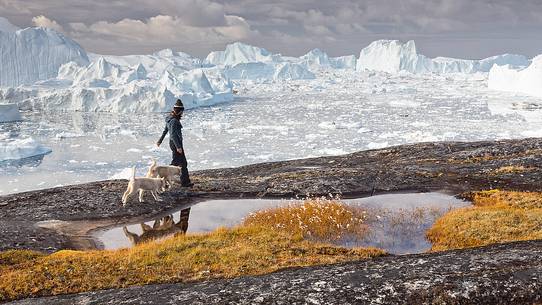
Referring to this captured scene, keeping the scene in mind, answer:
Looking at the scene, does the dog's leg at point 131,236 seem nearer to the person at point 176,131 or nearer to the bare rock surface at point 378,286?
the person at point 176,131

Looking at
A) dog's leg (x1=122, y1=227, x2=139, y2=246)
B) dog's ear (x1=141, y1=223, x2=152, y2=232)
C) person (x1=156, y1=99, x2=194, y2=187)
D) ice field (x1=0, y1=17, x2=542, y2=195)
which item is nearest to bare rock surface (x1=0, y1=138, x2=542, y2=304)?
dog's ear (x1=141, y1=223, x2=152, y2=232)

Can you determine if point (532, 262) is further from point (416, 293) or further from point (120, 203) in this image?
point (120, 203)

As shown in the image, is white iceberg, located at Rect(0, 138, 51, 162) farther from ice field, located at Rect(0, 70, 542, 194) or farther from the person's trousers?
the person's trousers

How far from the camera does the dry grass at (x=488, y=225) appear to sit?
37.9 feet

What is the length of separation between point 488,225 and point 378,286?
636 centimetres

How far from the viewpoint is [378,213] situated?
15.0 meters

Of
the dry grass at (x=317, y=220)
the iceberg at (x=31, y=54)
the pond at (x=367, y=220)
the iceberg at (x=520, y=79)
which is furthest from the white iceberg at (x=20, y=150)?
the iceberg at (x=520, y=79)

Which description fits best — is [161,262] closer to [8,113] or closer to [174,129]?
[174,129]

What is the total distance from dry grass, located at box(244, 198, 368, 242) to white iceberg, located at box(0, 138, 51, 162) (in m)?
56.1

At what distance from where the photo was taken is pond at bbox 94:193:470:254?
12.3 m

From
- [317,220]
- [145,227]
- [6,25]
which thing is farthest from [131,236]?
[6,25]

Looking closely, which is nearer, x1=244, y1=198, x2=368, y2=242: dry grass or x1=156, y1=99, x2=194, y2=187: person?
x1=244, y1=198, x2=368, y2=242: dry grass

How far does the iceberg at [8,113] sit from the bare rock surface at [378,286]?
9846 cm

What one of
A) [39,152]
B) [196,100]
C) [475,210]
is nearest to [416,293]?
[475,210]
